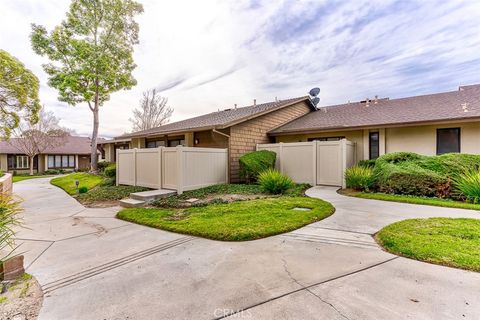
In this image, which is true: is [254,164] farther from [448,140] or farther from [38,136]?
[38,136]

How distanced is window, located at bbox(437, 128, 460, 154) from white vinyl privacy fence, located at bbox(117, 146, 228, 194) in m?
9.51

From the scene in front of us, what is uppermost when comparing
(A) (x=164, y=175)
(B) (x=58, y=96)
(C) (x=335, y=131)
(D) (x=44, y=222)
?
(B) (x=58, y=96)

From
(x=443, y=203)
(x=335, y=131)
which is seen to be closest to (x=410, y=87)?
(x=335, y=131)

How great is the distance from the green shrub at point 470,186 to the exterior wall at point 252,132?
316 inches

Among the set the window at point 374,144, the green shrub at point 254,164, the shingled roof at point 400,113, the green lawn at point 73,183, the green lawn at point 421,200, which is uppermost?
the shingled roof at point 400,113

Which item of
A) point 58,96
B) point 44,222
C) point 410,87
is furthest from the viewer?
point 58,96

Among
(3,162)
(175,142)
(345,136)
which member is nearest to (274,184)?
(345,136)

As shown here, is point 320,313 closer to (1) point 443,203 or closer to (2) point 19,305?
(2) point 19,305

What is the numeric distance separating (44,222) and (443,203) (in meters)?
10.7

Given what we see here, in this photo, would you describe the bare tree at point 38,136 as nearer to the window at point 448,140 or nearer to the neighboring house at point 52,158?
the neighboring house at point 52,158

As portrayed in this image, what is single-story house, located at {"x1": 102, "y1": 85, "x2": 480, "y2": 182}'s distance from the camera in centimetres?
960

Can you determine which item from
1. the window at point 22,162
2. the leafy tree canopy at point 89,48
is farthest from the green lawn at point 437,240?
the window at point 22,162

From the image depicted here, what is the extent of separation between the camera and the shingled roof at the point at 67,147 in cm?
2572

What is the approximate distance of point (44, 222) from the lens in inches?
226
